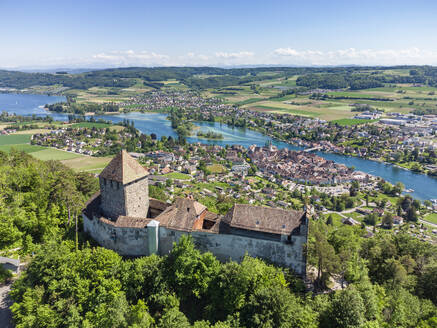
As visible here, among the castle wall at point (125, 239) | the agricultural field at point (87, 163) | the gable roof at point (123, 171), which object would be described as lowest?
the agricultural field at point (87, 163)

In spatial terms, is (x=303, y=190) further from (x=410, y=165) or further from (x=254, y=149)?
(x=410, y=165)

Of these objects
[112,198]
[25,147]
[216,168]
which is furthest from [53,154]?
[112,198]

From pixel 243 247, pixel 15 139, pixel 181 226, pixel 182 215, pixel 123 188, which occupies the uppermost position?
pixel 123 188

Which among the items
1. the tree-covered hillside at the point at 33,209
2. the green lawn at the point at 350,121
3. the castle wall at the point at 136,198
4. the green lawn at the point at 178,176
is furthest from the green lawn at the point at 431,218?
the green lawn at the point at 350,121

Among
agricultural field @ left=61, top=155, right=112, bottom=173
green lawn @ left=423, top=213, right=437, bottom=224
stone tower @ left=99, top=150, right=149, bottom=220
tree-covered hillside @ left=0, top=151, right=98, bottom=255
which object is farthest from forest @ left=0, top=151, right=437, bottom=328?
agricultural field @ left=61, top=155, right=112, bottom=173

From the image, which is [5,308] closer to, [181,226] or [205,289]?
[181,226]

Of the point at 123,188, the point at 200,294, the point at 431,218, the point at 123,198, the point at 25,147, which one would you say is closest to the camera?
the point at 200,294

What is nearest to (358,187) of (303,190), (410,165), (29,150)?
(303,190)

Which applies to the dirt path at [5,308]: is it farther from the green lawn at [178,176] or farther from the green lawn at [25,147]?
the green lawn at [25,147]
